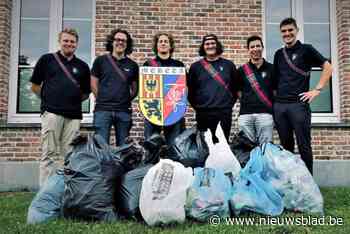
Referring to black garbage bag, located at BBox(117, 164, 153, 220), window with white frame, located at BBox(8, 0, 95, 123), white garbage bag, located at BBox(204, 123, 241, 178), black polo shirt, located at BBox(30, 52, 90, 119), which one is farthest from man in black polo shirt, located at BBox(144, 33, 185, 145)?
window with white frame, located at BBox(8, 0, 95, 123)

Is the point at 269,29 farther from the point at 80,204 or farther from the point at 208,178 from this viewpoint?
the point at 80,204

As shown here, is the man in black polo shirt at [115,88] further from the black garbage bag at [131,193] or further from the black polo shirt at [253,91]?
the black polo shirt at [253,91]

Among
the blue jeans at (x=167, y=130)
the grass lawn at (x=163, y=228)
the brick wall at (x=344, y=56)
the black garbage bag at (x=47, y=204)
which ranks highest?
the brick wall at (x=344, y=56)

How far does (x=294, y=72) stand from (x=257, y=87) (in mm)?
443

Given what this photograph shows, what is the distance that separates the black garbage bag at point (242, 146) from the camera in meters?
4.54

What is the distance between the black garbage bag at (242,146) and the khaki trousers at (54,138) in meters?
1.80

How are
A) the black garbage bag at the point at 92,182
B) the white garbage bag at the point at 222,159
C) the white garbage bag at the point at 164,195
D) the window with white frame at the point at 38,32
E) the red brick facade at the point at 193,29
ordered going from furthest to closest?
1. the window with white frame at the point at 38,32
2. the red brick facade at the point at 193,29
3. the white garbage bag at the point at 222,159
4. the black garbage bag at the point at 92,182
5. the white garbage bag at the point at 164,195

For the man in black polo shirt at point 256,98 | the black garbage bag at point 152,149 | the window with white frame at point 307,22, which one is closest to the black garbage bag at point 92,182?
the black garbage bag at point 152,149

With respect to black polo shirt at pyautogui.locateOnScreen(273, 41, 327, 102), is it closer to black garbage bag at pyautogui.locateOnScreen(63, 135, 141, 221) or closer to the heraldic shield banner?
the heraldic shield banner

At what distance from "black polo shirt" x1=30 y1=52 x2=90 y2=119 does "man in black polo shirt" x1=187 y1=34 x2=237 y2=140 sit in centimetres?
129

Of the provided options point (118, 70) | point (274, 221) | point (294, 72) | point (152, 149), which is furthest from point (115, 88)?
point (274, 221)

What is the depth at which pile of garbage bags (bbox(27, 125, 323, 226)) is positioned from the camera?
3.46 meters

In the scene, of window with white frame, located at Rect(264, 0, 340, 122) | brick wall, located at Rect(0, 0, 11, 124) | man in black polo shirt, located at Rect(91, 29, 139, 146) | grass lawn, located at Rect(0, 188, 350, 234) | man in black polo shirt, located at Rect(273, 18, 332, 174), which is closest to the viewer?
grass lawn, located at Rect(0, 188, 350, 234)

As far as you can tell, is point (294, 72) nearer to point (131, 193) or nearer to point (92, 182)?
point (131, 193)
